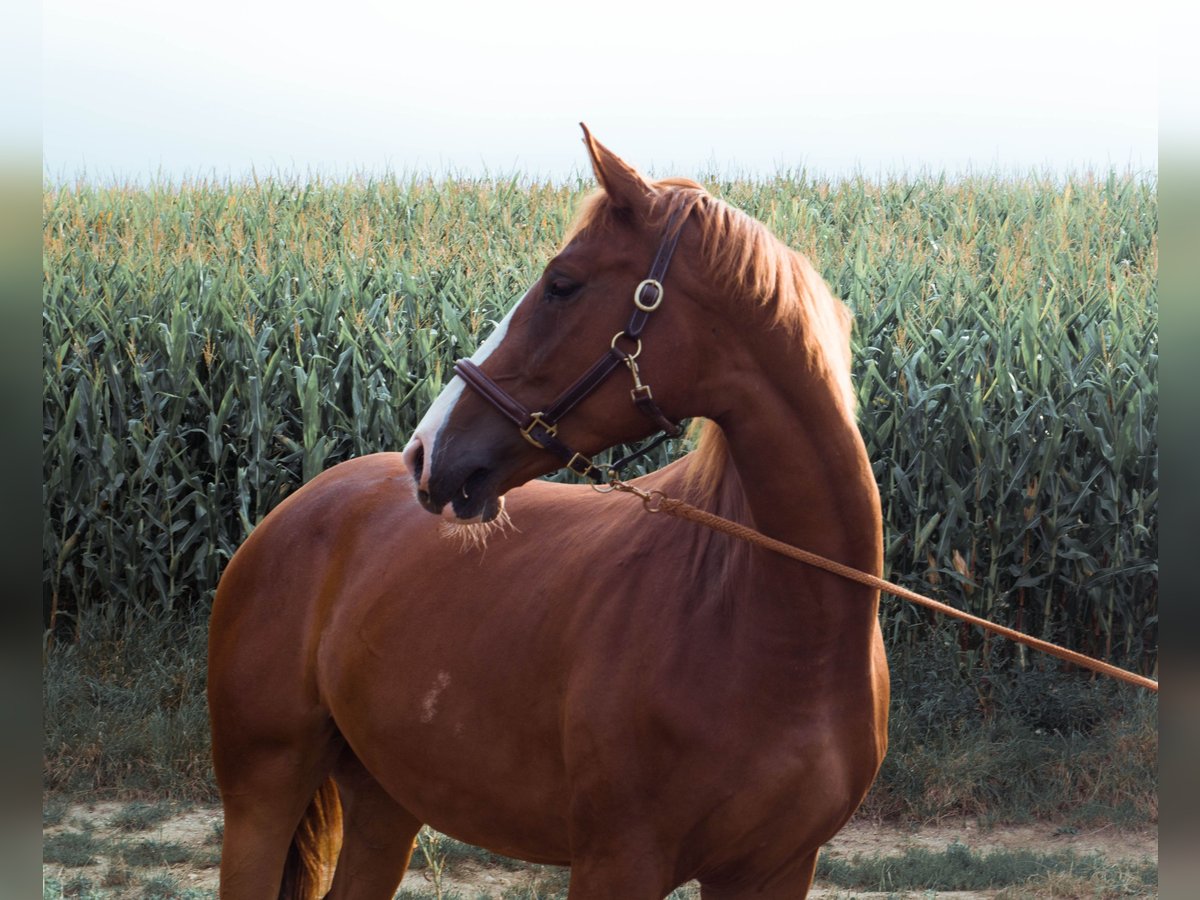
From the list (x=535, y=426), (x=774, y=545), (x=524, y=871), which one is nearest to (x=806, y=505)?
(x=774, y=545)

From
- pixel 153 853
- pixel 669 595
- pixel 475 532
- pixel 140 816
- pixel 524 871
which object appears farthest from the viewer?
pixel 140 816

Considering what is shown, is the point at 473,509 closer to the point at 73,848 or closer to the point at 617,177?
the point at 617,177

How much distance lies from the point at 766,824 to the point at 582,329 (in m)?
1.04

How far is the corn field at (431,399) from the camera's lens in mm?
5984

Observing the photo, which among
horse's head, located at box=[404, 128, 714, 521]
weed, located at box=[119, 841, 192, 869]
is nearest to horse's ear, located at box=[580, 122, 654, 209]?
horse's head, located at box=[404, 128, 714, 521]

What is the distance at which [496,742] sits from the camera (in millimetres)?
2477

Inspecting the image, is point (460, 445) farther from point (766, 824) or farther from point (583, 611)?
point (766, 824)

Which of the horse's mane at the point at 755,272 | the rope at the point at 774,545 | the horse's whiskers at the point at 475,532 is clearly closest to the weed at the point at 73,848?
the horse's whiskers at the point at 475,532

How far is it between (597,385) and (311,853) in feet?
6.03

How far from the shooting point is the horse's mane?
2104mm

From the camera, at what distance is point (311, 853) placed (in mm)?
3152

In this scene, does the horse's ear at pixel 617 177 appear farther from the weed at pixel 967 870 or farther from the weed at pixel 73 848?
the weed at pixel 73 848

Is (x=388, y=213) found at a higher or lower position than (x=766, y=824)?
higher
